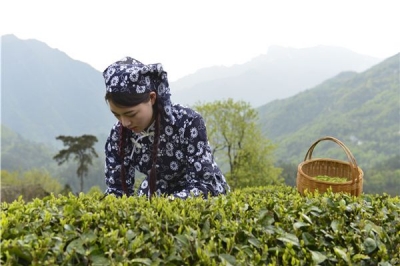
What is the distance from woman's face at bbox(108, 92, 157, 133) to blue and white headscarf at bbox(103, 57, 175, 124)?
0.09 metres

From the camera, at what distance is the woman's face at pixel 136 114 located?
312 centimetres

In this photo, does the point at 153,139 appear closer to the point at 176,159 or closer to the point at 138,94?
the point at 176,159

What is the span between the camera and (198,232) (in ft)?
6.95

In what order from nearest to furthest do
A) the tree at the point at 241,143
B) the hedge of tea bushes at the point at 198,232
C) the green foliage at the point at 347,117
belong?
the hedge of tea bushes at the point at 198,232 < the tree at the point at 241,143 < the green foliage at the point at 347,117

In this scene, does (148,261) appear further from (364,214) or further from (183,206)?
(364,214)

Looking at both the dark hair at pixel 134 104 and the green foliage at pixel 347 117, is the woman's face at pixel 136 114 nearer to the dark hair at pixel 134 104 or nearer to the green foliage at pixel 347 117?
the dark hair at pixel 134 104

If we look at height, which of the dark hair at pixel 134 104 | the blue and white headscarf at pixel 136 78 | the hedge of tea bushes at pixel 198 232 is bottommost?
the hedge of tea bushes at pixel 198 232

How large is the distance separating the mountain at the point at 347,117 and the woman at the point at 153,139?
90.5 metres

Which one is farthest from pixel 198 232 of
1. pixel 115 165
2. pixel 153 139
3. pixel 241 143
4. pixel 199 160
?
pixel 241 143

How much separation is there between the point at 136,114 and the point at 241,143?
18886 mm

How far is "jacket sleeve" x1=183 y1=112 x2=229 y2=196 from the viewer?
10.8ft

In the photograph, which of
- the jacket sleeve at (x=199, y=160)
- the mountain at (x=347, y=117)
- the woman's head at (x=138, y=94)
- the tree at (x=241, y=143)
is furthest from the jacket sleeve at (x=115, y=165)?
the mountain at (x=347, y=117)

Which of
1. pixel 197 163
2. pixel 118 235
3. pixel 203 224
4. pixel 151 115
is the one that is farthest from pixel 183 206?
pixel 151 115

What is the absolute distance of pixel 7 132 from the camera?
122812 mm
